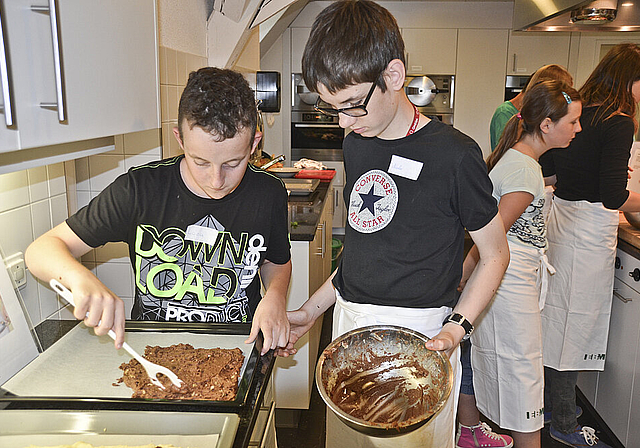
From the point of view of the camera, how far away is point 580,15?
6.79 ft

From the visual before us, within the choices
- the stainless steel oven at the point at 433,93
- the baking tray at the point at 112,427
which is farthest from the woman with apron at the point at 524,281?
the stainless steel oven at the point at 433,93

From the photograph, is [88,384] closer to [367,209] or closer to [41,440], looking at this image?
[41,440]

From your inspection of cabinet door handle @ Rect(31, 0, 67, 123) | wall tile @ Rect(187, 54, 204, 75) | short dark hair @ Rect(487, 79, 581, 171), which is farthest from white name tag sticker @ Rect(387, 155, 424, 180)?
wall tile @ Rect(187, 54, 204, 75)

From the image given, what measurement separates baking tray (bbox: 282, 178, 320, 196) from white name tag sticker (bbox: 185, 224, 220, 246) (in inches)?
66.6

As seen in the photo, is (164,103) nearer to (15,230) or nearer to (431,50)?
(15,230)

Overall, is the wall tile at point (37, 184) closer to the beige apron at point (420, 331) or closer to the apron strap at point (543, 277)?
the beige apron at point (420, 331)

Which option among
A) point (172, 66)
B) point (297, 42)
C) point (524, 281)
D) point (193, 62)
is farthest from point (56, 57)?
point (297, 42)

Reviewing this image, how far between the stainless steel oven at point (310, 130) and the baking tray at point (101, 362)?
434cm

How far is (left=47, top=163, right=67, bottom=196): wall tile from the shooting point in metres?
1.46

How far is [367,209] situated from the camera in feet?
4.07

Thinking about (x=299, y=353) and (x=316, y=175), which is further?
(x=316, y=175)

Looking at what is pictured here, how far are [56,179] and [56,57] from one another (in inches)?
28.5

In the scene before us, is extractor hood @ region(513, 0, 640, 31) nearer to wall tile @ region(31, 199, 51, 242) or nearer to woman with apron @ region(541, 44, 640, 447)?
woman with apron @ region(541, 44, 640, 447)

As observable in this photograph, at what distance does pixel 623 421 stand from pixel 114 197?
6.75 ft
